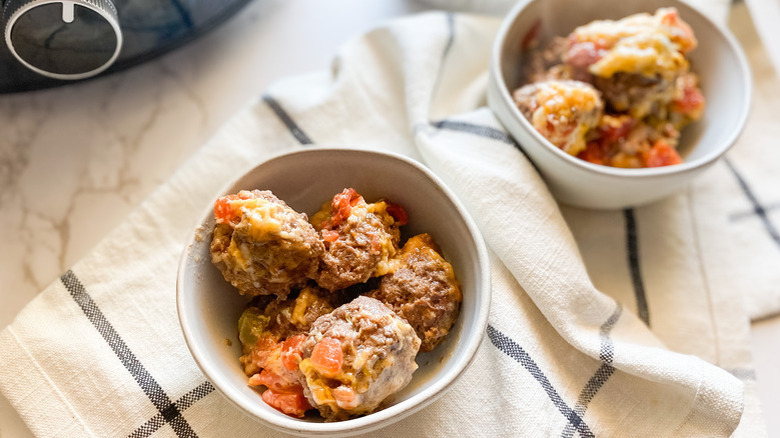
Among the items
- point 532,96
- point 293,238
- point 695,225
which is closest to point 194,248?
point 293,238

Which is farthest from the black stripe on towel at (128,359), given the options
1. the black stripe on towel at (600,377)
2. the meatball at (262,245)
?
the black stripe on towel at (600,377)

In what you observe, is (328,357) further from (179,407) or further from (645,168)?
(645,168)

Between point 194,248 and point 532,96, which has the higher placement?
point 194,248

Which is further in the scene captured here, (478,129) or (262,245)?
(478,129)

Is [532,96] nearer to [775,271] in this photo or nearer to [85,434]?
[775,271]

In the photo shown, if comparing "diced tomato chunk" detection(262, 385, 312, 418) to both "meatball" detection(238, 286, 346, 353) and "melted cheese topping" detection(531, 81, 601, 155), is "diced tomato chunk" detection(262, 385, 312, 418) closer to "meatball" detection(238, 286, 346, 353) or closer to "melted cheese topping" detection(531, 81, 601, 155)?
"meatball" detection(238, 286, 346, 353)

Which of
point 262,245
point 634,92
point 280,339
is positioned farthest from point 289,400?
point 634,92
